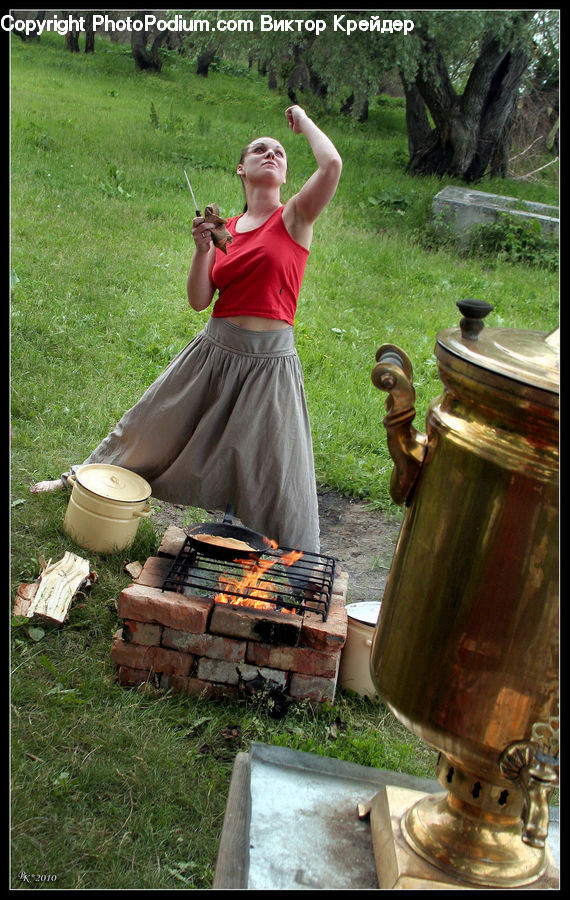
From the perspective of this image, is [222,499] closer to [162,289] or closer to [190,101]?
[162,289]

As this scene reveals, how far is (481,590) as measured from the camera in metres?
1.27

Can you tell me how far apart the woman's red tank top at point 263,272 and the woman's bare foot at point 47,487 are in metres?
1.34

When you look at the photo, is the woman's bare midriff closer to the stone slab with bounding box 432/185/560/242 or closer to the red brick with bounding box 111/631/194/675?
the red brick with bounding box 111/631/194/675

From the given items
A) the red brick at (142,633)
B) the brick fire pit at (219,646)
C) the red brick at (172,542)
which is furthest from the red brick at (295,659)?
the red brick at (172,542)

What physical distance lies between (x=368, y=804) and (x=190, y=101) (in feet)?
47.2

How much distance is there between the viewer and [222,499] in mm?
3787

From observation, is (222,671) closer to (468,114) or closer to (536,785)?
(536,785)

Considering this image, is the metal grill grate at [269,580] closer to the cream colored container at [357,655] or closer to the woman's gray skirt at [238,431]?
the cream colored container at [357,655]

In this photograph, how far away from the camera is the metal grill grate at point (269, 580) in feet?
9.78

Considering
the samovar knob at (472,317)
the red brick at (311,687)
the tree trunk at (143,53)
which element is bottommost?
the red brick at (311,687)

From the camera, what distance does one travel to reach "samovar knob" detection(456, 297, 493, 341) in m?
1.34

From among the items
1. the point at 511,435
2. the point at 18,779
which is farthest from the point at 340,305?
the point at 511,435

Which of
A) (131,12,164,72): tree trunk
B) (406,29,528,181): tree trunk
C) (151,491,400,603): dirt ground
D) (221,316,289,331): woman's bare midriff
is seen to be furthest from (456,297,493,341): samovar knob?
(131,12,164,72): tree trunk

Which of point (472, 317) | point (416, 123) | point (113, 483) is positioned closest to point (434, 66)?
point (416, 123)
